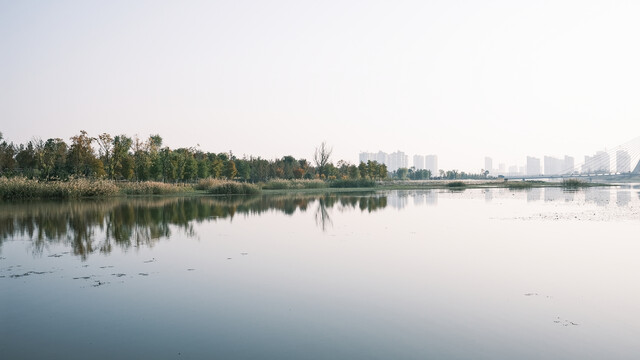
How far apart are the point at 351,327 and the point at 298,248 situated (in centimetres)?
626

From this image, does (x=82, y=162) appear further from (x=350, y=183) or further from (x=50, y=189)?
(x=350, y=183)

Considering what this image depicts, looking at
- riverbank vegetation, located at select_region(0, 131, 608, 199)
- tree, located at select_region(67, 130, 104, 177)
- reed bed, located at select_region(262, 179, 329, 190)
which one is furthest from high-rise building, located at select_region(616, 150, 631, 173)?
tree, located at select_region(67, 130, 104, 177)

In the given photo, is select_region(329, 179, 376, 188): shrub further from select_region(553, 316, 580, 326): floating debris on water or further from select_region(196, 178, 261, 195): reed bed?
select_region(553, 316, 580, 326): floating debris on water

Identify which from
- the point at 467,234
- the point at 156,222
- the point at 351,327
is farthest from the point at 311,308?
the point at 156,222

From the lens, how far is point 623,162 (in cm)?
11456

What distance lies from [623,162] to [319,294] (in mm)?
131777

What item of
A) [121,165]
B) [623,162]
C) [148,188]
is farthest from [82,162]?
[623,162]

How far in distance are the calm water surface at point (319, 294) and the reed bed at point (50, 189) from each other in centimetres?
1839

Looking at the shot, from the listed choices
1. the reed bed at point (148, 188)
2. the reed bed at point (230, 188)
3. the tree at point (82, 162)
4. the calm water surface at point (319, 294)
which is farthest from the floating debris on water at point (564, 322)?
the tree at point (82, 162)

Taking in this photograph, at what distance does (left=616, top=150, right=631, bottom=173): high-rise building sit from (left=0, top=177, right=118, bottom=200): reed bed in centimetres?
11581

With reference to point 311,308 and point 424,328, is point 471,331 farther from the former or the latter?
point 311,308

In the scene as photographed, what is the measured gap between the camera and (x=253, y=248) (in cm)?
1205

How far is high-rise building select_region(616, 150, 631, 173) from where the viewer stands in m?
111

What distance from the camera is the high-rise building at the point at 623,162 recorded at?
111 m
